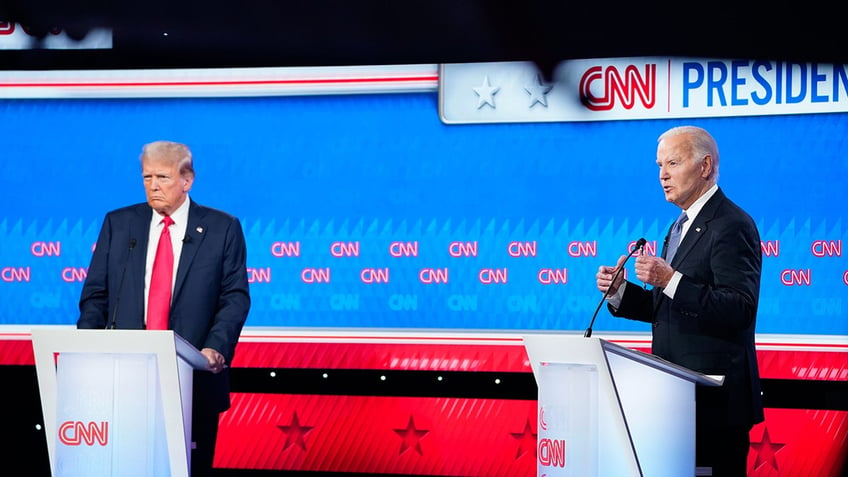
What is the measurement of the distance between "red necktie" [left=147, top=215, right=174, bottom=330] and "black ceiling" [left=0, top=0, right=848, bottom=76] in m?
1.45

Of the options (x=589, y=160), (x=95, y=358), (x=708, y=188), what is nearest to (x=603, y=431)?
(x=708, y=188)

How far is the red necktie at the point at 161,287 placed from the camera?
395 cm

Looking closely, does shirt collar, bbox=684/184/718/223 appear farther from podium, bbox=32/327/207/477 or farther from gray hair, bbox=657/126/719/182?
podium, bbox=32/327/207/477

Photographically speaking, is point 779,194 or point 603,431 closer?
point 603,431

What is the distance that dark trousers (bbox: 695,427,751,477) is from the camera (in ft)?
10.7

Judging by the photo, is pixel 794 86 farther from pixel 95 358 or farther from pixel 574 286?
pixel 95 358

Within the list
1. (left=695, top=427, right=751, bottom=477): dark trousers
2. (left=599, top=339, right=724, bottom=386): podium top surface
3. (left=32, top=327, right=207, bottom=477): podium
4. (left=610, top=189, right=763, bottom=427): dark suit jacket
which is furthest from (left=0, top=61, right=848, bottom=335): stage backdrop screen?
(left=32, top=327, right=207, bottom=477): podium

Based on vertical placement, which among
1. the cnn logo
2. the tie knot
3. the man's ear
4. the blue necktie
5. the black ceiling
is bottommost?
the cnn logo

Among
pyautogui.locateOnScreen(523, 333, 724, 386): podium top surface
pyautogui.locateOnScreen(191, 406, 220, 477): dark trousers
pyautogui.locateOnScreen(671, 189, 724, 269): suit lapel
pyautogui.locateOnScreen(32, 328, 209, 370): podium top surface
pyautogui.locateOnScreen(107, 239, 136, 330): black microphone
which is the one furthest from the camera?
pyautogui.locateOnScreen(191, 406, 220, 477): dark trousers

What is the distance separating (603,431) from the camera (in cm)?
292

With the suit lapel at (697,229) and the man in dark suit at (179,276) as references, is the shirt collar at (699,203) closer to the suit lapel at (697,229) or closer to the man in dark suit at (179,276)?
the suit lapel at (697,229)

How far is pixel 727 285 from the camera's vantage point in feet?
10.9

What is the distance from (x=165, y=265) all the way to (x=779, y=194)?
107 inches

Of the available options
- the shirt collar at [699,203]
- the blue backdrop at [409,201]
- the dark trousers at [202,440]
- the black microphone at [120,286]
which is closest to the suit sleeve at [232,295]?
the dark trousers at [202,440]
